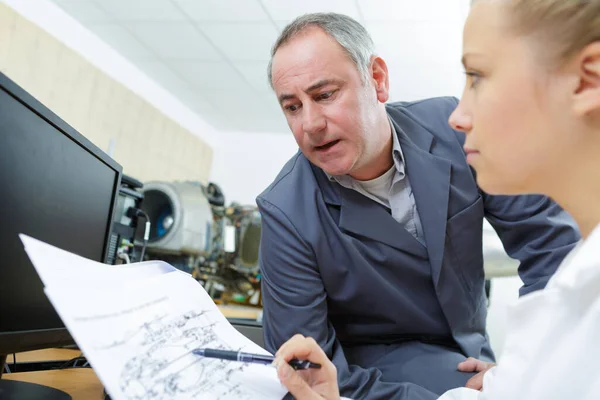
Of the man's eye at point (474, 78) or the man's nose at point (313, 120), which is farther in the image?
the man's nose at point (313, 120)

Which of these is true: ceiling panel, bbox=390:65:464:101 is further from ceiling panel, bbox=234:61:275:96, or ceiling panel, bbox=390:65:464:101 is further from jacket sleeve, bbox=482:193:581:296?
jacket sleeve, bbox=482:193:581:296

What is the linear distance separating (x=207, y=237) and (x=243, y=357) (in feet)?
8.50

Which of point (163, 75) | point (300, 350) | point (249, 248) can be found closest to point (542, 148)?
point (300, 350)

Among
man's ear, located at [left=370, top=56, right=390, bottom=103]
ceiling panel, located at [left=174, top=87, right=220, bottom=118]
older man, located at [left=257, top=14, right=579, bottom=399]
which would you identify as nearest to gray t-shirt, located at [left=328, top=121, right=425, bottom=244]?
older man, located at [left=257, top=14, right=579, bottom=399]

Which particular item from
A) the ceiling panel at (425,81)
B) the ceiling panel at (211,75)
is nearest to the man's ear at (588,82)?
the ceiling panel at (425,81)

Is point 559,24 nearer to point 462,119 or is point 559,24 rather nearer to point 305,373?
point 462,119

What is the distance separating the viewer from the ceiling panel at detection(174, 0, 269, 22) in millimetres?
3619

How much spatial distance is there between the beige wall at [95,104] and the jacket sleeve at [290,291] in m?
2.16

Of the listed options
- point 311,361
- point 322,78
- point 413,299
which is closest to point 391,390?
point 413,299

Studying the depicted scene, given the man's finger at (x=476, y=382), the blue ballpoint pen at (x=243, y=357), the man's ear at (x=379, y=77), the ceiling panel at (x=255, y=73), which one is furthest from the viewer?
the ceiling panel at (x=255, y=73)

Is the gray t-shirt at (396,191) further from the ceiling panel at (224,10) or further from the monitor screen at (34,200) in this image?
the ceiling panel at (224,10)

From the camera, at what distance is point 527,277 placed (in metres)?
1.25

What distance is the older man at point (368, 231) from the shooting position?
3.82 feet

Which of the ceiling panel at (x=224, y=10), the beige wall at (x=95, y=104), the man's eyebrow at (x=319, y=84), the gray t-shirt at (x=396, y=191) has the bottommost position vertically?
the gray t-shirt at (x=396, y=191)
